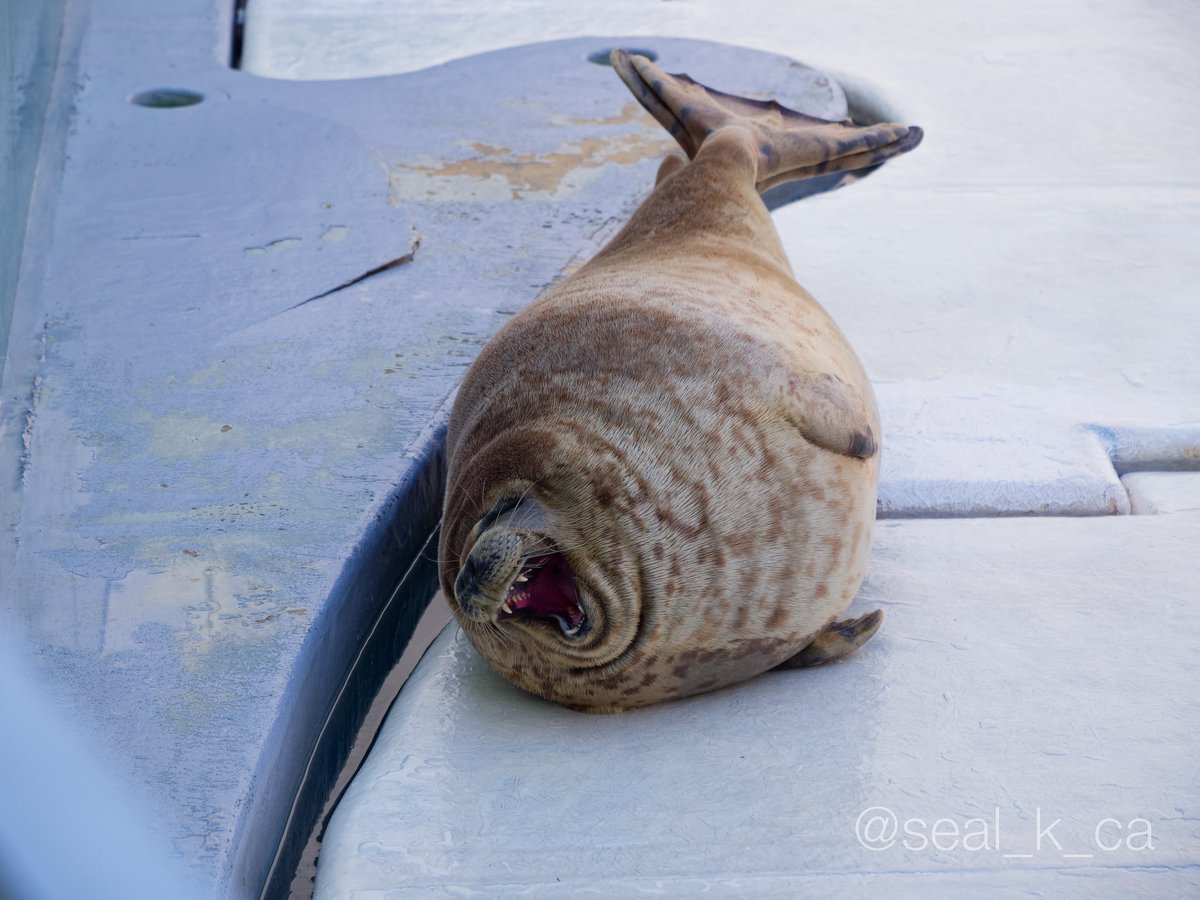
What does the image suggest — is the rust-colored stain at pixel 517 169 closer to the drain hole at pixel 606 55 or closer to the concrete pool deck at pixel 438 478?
the concrete pool deck at pixel 438 478

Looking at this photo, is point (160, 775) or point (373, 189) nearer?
point (160, 775)

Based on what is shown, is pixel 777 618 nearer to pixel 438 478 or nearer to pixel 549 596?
pixel 549 596

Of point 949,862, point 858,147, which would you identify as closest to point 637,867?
point 949,862

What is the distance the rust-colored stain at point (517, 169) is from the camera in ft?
12.6

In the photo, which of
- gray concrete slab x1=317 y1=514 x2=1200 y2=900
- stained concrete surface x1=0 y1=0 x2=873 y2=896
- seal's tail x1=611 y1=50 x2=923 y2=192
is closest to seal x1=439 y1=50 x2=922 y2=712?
gray concrete slab x1=317 y1=514 x2=1200 y2=900

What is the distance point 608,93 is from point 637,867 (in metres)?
3.45

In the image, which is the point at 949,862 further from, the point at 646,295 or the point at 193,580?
the point at 193,580

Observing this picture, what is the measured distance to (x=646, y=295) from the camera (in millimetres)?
2297

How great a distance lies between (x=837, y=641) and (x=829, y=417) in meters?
0.37

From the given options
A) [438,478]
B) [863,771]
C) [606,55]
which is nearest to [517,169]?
[606,55]

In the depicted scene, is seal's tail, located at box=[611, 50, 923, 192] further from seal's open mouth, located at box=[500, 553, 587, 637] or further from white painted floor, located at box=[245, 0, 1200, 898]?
seal's open mouth, located at box=[500, 553, 587, 637]

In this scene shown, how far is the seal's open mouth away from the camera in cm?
Answer: 191
